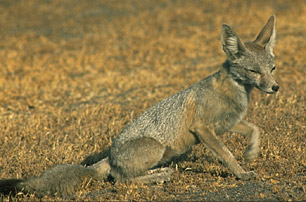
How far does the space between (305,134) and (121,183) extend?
3371 millimetres

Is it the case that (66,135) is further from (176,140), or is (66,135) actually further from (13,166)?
(176,140)

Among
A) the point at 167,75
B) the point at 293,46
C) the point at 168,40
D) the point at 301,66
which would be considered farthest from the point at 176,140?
the point at 168,40

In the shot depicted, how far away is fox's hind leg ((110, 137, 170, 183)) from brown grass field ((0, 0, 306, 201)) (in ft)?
0.51

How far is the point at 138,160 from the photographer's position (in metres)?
5.93

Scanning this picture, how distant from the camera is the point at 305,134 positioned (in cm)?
734

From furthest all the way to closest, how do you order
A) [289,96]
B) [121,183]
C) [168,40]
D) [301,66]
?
1. [168,40]
2. [301,66]
3. [289,96]
4. [121,183]

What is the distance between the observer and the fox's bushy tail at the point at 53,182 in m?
5.34

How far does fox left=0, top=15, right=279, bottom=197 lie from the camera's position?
228 inches

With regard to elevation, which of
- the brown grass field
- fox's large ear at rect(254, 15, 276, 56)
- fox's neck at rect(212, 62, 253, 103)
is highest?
fox's large ear at rect(254, 15, 276, 56)

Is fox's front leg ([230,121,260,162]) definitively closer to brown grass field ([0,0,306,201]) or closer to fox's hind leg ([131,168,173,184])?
brown grass field ([0,0,306,201])

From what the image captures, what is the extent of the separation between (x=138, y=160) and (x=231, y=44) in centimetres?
204

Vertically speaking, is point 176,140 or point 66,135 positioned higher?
point 176,140

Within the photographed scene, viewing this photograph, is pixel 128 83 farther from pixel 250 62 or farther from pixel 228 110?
pixel 250 62

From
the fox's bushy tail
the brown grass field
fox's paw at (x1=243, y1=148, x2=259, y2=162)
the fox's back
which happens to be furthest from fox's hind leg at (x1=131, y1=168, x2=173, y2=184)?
fox's paw at (x1=243, y1=148, x2=259, y2=162)
